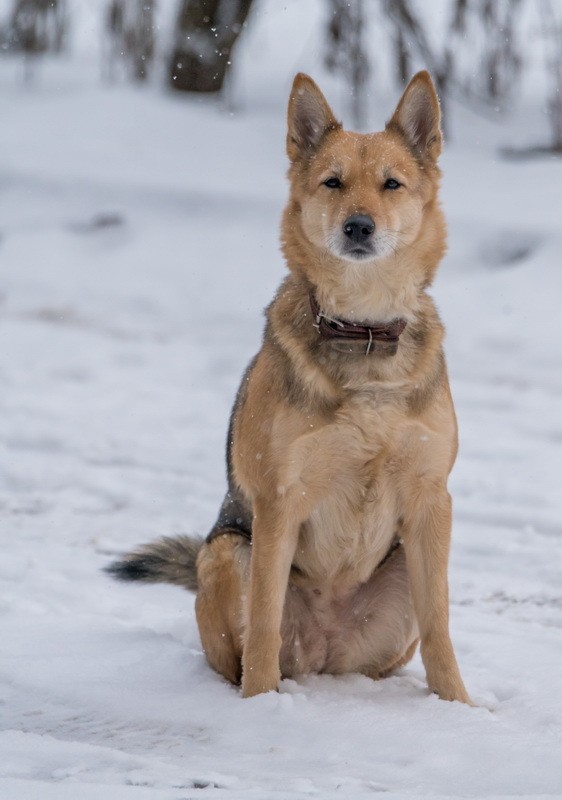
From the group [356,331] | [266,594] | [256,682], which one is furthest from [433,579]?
[356,331]

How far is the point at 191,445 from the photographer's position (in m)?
6.69

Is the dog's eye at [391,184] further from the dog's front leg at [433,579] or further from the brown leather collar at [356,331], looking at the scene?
the dog's front leg at [433,579]

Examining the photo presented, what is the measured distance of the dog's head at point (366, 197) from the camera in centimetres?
354

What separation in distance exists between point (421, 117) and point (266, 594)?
1.69m

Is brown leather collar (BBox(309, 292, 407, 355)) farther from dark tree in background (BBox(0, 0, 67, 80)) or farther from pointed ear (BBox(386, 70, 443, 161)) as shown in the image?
dark tree in background (BBox(0, 0, 67, 80))

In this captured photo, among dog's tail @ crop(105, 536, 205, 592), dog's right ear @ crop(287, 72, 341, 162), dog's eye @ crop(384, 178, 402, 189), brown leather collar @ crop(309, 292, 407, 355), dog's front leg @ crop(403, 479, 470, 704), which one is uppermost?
dog's right ear @ crop(287, 72, 341, 162)

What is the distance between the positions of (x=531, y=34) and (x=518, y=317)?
3.71m

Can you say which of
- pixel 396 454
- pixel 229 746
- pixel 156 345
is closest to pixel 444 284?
pixel 156 345

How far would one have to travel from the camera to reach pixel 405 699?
136 inches

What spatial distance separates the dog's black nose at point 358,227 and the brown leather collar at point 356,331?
256 mm

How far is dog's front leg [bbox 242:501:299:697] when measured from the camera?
339 centimetres

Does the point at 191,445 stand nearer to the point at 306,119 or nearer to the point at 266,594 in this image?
the point at 306,119

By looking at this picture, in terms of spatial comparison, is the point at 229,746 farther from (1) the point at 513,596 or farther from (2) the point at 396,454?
(1) the point at 513,596

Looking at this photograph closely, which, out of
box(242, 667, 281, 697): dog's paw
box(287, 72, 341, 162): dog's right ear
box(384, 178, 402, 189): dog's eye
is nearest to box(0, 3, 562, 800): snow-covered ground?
box(242, 667, 281, 697): dog's paw
